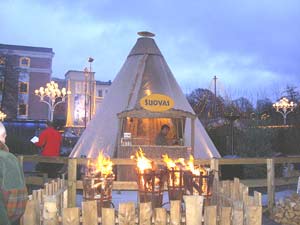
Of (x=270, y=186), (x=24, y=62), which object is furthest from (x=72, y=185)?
(x=24, y=62)

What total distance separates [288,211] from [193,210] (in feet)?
10.9

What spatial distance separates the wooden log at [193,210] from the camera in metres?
4.10

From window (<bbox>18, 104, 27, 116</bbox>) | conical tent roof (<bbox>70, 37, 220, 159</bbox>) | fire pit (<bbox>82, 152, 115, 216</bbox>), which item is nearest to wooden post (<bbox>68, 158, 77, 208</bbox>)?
fire pit (<bbox>82, 152, 115, 216</bbox>)

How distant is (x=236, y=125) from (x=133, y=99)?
6.59 meters

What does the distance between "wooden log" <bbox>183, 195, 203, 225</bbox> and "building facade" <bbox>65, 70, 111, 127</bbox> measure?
37.4m

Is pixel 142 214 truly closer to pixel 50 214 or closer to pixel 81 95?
pixel 50 214

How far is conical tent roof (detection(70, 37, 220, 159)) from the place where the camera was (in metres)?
11.8

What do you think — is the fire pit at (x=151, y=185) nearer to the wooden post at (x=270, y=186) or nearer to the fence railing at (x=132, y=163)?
the fence railing at (x=132, y=163)

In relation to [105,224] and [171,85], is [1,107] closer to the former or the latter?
[171,85]

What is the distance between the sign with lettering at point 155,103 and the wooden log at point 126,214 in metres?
6.98

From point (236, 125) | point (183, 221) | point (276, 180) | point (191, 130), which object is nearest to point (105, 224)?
point (183, 221)

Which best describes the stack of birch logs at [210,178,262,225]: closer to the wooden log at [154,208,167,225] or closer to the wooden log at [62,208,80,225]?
the wooden log at [154,208,167,225]

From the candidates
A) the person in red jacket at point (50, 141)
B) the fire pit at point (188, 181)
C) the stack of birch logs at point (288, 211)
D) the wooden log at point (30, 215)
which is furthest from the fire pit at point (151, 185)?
the person in red jacket at point (50, 141)

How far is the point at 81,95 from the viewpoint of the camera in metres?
54.1
